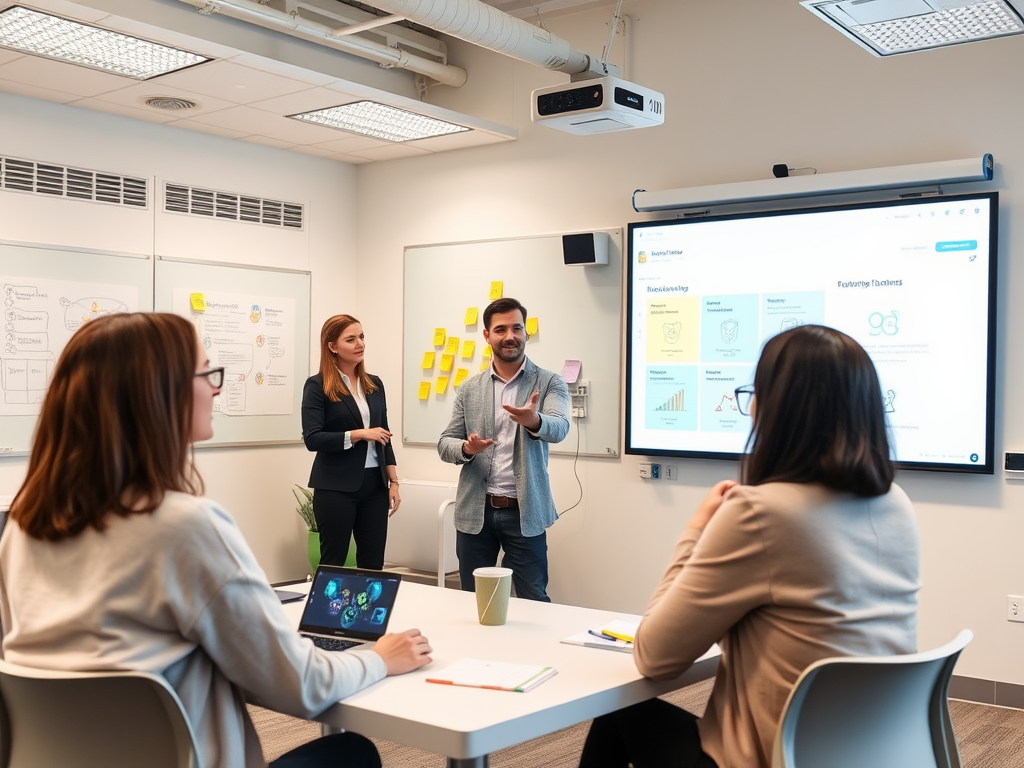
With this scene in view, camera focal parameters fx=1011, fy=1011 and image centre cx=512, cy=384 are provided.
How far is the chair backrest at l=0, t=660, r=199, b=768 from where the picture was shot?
1.48 m

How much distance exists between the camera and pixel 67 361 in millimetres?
1576

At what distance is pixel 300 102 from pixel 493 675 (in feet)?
12.0

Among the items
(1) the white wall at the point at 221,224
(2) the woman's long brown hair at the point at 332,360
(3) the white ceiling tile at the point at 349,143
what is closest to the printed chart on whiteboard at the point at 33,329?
(1) the white wall at the point at 221,224

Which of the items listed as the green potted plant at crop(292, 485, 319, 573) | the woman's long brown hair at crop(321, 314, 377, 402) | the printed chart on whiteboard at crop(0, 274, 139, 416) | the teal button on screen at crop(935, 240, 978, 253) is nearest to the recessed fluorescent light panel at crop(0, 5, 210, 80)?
the printed chart on whiteboard at crop(0, 274, 139, 416)

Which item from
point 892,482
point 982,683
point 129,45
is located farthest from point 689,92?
point 892,482

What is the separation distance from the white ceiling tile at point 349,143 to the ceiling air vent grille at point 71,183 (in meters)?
1.05

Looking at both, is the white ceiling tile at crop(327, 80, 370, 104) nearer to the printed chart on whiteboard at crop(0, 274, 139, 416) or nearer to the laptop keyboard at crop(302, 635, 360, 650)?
the printed chart on whiteboard at crop(0, 274, 139, 416)

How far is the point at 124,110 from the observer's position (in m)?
5.03


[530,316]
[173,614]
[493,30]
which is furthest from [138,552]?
[530,316]

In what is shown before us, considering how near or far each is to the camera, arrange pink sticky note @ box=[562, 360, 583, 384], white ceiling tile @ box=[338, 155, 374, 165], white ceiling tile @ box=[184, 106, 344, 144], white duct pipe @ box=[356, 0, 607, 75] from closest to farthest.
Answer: white duct pipe @ box=[356, 0, 607, 75]
white ceiling tile @ box=[184, 106, 344, 144]
pink sticky note @ box=[562, 360, 583, 384]
white ceiling tile @ box=[338, 155, 374, 165]

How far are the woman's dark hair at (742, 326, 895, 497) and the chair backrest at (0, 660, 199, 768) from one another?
1.05m

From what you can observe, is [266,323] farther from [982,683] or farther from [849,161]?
[982,683]

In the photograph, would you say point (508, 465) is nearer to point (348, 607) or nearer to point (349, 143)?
point (348, 607)

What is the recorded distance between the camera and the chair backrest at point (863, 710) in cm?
159
